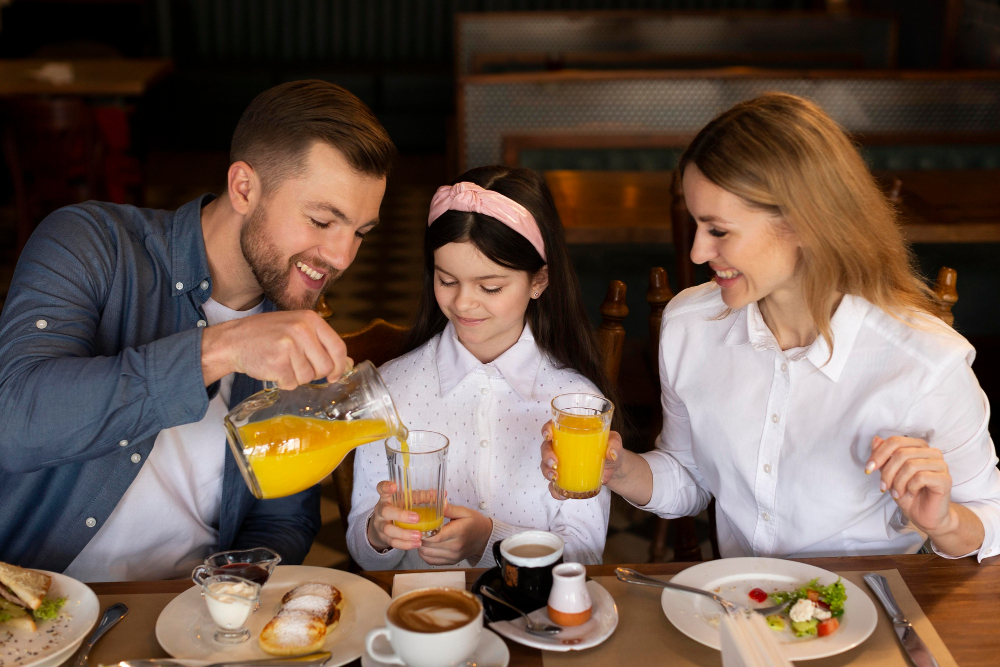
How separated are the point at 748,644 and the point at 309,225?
103 centimetres

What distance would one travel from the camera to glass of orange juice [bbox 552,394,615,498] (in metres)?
1.42

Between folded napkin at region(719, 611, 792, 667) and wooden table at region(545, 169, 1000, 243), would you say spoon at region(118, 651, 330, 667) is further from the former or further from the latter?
wooden table at region(545, 169, 1000, 243)

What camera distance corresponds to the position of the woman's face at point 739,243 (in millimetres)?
1512

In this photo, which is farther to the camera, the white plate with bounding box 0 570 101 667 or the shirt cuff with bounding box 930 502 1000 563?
the shirt cuff with bounding box 930 502 1000 563

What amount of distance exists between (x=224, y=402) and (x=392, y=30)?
24.6 feet

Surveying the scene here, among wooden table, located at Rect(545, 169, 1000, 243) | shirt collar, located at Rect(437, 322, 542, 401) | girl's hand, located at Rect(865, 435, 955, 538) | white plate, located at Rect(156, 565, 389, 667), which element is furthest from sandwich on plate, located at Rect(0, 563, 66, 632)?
wooden table, located at Rect(545, 169, 1000, 243)

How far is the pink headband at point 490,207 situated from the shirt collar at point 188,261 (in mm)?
421

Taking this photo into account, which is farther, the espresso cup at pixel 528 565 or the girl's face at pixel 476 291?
the girl's face at pixel 476 291

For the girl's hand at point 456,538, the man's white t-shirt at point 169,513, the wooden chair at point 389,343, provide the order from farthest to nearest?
the wooden chair at point 389,343 < the man's white t-shirt at point 169,513 < the girl's hand at point 456,538

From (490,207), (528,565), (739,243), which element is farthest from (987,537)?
(490,207)

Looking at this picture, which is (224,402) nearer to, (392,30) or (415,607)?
(415,607)

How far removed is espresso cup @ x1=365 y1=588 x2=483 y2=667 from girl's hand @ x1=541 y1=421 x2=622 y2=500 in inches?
14.8

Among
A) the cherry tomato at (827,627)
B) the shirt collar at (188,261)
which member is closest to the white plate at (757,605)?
Result: the cherry tomato at (827,627)

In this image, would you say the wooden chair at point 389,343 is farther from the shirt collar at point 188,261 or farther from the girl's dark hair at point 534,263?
the shirt collar at point 188,261
